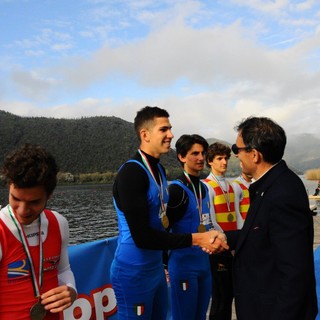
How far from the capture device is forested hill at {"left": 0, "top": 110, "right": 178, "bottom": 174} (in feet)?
466

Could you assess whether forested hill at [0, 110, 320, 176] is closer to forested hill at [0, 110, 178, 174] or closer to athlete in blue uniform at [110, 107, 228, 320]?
forested hill at [0, 110, 178, 174]

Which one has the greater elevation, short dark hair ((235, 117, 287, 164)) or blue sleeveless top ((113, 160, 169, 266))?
short dark hair ((235, 117, 287, 164))

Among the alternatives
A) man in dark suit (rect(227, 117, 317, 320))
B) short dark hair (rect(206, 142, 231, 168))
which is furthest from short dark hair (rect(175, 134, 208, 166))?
man in dark suit (rect(227, 117, 317, 320))

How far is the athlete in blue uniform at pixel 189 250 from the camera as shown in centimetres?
369

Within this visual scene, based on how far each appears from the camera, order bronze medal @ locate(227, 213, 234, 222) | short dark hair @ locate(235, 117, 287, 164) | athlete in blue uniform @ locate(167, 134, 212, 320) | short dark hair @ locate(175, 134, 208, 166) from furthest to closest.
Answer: bronze medal @ locate(227, 213, 234, 222) → short dark hair @ locate(175, 134, 208, 166) → athlete in blue uniform @ locate(167, 134, 212, 320) → short dark hair @ locate(235, 117, 287, 164)

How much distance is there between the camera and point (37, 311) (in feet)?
6.47

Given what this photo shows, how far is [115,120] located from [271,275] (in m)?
175

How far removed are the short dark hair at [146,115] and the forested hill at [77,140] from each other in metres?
134

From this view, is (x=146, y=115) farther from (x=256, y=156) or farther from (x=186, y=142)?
(x=256, y=156)

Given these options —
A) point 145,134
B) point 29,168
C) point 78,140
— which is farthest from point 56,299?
point 78,140

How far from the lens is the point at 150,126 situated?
3361mm

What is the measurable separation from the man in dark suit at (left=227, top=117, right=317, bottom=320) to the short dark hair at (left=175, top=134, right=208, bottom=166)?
1828mm

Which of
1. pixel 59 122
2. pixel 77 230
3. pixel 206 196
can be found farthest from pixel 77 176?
pixel 206 196

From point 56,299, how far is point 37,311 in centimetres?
12
